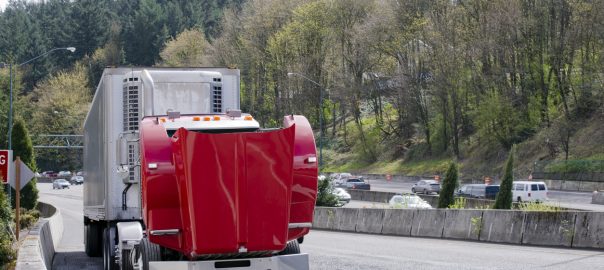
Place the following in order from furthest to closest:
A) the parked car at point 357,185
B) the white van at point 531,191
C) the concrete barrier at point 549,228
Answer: the parked car at point 357,185 < the white van at point 531,191 < the concrete barrier at point 549,228

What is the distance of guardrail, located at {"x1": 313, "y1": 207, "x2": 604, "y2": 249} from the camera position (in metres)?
25.5

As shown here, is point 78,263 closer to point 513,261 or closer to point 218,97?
point 218,97

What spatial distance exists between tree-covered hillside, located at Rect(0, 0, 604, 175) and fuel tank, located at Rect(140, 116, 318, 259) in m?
58.9

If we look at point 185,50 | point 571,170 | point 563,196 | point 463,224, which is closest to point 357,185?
point 571,170

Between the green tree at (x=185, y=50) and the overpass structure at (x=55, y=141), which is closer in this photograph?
the green tree at (x=185, y=50)

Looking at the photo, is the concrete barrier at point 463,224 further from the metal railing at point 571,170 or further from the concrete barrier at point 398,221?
the metal railing at point 571,170

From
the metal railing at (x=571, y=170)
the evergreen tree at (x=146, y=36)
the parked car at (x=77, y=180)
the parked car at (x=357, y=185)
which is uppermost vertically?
the evergreen tree at (x=146, y=36)

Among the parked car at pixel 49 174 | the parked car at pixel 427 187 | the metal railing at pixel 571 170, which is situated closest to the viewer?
the metal railing at pixel 571 170

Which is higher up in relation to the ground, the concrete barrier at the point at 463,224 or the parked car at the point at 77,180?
the concrete barrier at the point at 463,224

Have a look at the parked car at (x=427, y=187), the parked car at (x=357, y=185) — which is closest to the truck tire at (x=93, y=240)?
the parked car at (x=427, y=187)

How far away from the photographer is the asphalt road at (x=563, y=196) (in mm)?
54053

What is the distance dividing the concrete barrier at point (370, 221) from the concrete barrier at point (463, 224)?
4.96 m

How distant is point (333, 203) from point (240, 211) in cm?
3531

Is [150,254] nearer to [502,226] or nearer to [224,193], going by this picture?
[224,193]
